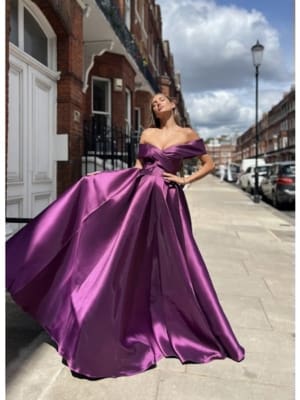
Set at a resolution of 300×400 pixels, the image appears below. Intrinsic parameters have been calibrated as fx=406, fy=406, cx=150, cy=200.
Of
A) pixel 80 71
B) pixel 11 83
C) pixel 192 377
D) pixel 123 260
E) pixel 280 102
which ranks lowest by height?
pixel 192 377

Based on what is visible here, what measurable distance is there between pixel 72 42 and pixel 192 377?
5743 mm

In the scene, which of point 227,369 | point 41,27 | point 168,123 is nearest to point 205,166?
point 168,123

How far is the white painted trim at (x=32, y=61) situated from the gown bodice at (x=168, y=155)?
305cm

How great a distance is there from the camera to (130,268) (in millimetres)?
2848

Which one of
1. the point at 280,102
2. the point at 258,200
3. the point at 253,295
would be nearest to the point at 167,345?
the point at 253,295

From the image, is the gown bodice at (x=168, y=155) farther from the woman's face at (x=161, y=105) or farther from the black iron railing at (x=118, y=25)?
the black iron railing at (x=118, y=25)

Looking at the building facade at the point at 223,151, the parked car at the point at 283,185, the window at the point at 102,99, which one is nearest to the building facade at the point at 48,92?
the window at the point at 102,99

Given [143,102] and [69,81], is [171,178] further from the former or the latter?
[143,102]

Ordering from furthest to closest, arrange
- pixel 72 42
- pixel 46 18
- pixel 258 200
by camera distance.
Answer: pixel 258 200, pixel 72 42, pixel 46 18

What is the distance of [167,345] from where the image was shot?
9.34ft

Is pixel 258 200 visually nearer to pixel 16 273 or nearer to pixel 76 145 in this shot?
pixel 76 145

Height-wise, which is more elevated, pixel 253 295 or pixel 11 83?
pixel 11 83

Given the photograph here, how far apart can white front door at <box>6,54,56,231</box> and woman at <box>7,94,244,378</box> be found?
260cm

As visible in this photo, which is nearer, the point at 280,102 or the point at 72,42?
the point at 72,42
